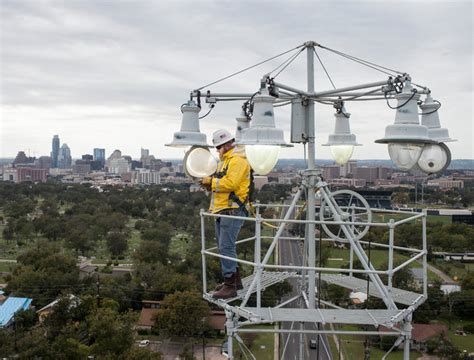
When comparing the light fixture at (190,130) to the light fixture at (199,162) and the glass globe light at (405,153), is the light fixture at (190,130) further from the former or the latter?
the glass globe light at (405,153)

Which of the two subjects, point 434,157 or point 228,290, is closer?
point 434,157

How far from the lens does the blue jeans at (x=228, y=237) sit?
4.08 metres

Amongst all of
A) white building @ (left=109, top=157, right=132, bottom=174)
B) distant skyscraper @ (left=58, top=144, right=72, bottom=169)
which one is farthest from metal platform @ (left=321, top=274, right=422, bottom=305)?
distant skyscraper @ (left=58, top=144, right=72, bottom=169)

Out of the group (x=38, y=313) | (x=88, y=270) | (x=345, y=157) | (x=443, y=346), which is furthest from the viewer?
(x=88, y=270)

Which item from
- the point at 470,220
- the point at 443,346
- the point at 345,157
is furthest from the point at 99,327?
the point at 470,220

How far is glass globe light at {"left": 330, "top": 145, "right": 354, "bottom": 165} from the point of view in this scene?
4.75 meters

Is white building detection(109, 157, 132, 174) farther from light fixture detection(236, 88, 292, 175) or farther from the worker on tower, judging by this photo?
light fixture detection(236, 88, 292, 175)

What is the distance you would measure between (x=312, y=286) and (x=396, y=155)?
4.02 ft

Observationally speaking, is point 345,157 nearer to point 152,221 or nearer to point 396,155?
point 396,155

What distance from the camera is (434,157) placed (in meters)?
3.65

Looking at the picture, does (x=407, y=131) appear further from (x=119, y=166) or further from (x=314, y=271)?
(x=119, y=166)

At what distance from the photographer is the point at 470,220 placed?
4631 cm

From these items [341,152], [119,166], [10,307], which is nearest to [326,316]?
[341,152]

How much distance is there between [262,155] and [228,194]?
90cm
